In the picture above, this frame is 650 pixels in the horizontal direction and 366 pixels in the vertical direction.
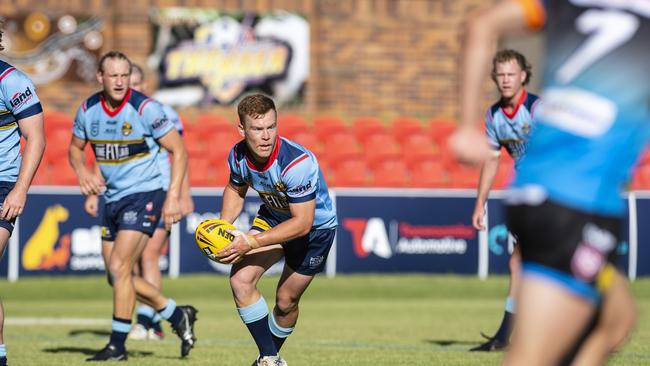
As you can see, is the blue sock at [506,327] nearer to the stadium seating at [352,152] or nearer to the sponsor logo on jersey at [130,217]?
the sponsor logo on jersey at [130,217]

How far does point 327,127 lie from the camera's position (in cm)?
2022

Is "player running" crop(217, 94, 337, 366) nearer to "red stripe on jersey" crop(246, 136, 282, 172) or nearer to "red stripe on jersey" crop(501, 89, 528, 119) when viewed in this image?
"red stripe on jersey" crop(246, 136, 282, 172)

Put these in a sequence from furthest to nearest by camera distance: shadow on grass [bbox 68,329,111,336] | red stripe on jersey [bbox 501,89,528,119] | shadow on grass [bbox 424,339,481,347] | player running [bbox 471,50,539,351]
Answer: shadow on grass [bbox 68,329,111,336]
shadow on grass [bbox 424,339,481,347]
red stripe on jersey [bbox 501,89,528,119]
player running [bbox 471,50,539,351]

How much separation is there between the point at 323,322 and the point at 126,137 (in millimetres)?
4220

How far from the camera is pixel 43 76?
20859mm

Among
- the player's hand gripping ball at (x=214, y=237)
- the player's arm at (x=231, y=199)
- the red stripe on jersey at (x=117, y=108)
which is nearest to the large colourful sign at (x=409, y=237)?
the red stripe on jersey at (x=117, y=108)

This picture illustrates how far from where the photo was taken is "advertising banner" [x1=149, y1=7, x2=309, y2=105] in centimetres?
2138

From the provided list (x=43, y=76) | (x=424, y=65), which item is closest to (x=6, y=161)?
(x=43, y=76)

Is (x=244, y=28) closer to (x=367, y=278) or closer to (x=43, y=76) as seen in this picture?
(x=43, y=76)

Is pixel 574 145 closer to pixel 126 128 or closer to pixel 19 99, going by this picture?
pixel 19 99

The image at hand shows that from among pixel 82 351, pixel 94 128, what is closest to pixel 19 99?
pixel 94 128

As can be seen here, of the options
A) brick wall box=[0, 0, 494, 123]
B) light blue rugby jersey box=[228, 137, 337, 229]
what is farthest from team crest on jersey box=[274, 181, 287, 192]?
brick wall box=[0, 0, 494, 123]

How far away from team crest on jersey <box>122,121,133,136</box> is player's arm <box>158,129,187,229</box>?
30 centimetres

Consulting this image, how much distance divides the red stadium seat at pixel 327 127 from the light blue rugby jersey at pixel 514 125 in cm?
1019
